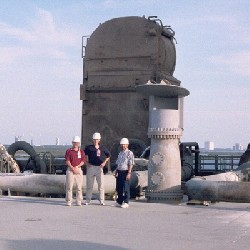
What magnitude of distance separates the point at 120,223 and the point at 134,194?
8.22 meters

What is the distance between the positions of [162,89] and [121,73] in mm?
16094

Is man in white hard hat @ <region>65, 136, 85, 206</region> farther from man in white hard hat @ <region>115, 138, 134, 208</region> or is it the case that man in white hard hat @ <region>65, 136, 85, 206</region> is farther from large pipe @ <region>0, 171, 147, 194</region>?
large pipe @ <region>0, 171, 147, 194</region>

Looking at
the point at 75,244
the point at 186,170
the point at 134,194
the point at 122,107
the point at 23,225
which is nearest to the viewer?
the point at 75,244

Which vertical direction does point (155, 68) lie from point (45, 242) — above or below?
above

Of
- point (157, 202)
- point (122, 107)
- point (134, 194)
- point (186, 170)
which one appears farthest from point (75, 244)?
point (122, 107)

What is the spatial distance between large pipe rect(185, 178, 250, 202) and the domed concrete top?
262 centimetres

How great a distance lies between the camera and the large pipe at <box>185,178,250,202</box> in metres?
13.7

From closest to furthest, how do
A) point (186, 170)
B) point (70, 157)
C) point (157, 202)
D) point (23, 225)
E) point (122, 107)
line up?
point (23, 225) → point (70, 157) → point (157, 202) → point (186, 170) → point (122, 107)

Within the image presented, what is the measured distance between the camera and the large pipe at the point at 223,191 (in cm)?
1368

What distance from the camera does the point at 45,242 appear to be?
24.8 feet

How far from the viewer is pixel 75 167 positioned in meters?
Result: 12.8

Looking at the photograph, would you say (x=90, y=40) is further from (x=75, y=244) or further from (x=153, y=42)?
(x=75, y=244)

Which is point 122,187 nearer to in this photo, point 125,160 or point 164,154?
point 125,160

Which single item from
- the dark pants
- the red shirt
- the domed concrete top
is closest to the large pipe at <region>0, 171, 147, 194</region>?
the red shirt
